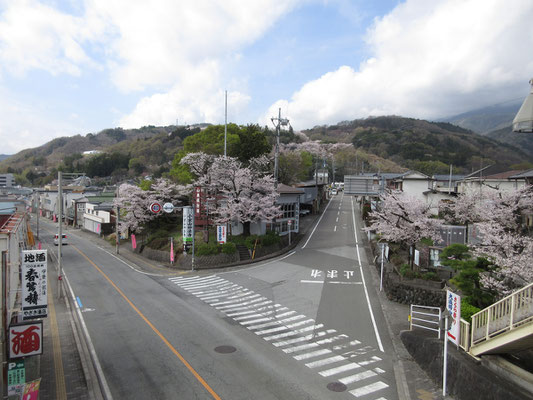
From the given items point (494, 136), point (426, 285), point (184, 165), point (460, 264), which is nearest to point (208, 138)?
point (184, 165)

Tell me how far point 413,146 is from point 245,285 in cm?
11826

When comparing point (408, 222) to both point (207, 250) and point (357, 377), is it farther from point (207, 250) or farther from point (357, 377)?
point (207, 250)

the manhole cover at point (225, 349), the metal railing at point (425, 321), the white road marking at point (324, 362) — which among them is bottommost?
the manhole cover at point (225, 349)

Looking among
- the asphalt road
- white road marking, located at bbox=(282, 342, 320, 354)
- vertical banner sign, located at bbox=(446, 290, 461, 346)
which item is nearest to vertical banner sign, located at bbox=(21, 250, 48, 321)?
the asphalt road

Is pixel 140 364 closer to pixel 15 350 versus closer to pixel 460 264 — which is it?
pixel 15 350

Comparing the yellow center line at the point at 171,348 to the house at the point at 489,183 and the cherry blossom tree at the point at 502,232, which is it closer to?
the cherry blossom tree at the point at 502,232

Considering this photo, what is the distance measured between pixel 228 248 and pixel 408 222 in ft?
46.5

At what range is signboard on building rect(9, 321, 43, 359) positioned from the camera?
8594 mm

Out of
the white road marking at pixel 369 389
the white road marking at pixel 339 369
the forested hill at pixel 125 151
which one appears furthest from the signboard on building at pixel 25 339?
the forested hill at pixel 125 151

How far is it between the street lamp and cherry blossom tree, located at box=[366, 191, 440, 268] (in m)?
16.7

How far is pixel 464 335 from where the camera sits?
1032cm

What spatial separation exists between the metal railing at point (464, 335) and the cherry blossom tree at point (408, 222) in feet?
36.4

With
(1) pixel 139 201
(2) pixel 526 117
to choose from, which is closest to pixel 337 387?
(2) pixel 526 117

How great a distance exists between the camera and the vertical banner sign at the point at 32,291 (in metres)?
11.2
